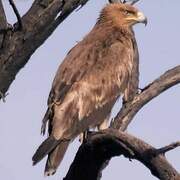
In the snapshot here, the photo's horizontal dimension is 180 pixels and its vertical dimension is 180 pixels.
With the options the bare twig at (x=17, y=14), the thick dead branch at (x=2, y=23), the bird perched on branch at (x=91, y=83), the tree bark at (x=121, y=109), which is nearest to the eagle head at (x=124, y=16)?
the bird perched on branch at (x=91, y=83)

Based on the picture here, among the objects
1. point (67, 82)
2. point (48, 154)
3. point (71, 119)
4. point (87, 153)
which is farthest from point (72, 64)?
point (87, 153)

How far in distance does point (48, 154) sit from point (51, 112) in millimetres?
965

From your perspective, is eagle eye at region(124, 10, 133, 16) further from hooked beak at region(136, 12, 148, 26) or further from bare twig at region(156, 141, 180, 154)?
bare twig at region(156, 141, 180, 154)

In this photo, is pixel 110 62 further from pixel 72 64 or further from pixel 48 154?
pixel 48 154

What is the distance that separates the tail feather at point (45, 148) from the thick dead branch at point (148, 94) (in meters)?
0.53

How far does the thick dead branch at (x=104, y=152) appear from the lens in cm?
471

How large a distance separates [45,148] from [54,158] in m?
0.20

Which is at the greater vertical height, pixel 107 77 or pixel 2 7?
pixel 2 7

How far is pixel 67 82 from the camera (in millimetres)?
7320

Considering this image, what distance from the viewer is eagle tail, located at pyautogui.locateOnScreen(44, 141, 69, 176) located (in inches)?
234

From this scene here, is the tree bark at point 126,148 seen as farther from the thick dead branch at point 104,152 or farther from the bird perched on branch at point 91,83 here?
the bird perched on branch at point 91,83

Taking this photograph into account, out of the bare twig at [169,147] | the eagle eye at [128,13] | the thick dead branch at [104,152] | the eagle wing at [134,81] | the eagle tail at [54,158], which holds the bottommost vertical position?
the bare twig at [169,147]

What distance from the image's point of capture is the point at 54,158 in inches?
241

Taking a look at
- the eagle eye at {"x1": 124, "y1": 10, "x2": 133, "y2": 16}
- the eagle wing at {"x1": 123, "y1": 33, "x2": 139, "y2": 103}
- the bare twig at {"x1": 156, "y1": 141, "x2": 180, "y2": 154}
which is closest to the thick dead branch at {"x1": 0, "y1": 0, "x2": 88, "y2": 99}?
the eagle wing at {"x1": 123, "y1": 33, "x2": 139, "y2": 103}
